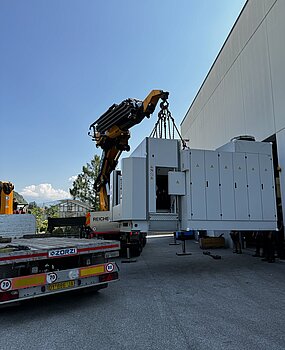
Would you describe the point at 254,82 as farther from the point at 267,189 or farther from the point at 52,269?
the point at 52,269

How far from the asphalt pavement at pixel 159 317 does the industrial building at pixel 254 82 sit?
5.14 m

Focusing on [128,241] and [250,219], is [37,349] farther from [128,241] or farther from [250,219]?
[128,241]

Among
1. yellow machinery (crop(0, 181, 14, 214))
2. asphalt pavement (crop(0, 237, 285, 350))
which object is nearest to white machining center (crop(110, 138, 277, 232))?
asphalt pavement (crop(0, 237, 285, 350))

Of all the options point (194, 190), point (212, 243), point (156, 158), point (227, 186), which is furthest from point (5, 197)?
point (212, 243)

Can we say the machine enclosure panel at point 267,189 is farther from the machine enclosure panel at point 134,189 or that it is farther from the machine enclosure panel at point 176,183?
the machine enclosure panel at point 134,189

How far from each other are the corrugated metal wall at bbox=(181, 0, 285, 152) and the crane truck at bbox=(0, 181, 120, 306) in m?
7.68

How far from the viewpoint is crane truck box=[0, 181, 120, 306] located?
413cm

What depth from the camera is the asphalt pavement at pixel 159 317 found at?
11.2 ft

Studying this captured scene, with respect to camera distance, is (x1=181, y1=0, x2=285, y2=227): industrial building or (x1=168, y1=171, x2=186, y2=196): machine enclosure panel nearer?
(x1=168, y1=171, x2=186, y2=196): machine enclosure panel

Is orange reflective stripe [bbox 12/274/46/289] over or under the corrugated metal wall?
under

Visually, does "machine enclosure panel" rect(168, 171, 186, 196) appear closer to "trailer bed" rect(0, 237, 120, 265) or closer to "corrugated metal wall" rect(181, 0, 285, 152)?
"trailer bed" rect(0, 237, 120, 265)

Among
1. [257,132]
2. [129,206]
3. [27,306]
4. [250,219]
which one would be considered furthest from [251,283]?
[257,132]

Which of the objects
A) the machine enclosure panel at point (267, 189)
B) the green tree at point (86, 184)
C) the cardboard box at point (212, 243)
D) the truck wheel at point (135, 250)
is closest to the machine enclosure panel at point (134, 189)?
the machine enclosure panel at point (267, 189)

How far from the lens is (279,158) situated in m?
9.80
